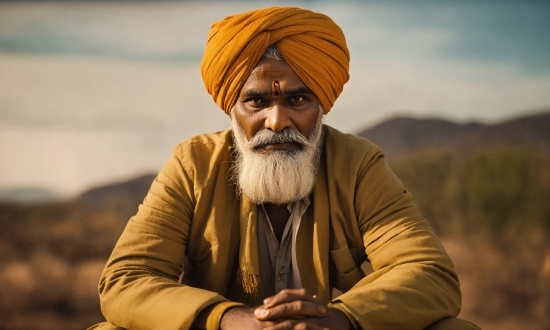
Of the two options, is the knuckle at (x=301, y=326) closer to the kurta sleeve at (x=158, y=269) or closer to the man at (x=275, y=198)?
the kurta sleeve at (x=158, y=269)

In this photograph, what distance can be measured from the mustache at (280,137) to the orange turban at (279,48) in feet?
0.72

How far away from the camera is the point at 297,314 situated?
10.5 ft

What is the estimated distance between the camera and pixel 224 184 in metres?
3.82

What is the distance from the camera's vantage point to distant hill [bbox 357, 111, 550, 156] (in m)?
6.86

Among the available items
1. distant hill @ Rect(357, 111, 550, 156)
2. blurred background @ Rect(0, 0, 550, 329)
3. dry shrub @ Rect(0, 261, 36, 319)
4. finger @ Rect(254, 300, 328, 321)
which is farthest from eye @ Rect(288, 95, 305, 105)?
dry shrub @ Rect(0, 261, 36, 319)

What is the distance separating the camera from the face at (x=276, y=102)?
12.2 feet

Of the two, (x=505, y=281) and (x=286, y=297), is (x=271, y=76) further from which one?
(x=505, y=281)

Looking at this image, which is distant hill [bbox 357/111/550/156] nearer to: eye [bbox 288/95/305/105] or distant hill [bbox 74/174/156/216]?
distant hill [bbox 74/174/156/216]

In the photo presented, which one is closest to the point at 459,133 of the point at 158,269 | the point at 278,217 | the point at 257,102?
the point at 278,217

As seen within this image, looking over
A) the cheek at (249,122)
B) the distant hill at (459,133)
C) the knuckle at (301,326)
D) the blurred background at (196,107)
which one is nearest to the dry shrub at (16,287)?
the blurred background at (196,107)

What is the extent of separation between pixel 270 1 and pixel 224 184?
3288 millimetres

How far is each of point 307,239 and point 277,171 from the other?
1.07ft

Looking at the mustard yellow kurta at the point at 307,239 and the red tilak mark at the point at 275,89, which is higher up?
the red tilak mark at the point at 275,89

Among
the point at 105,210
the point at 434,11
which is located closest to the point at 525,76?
the point at 434,11
